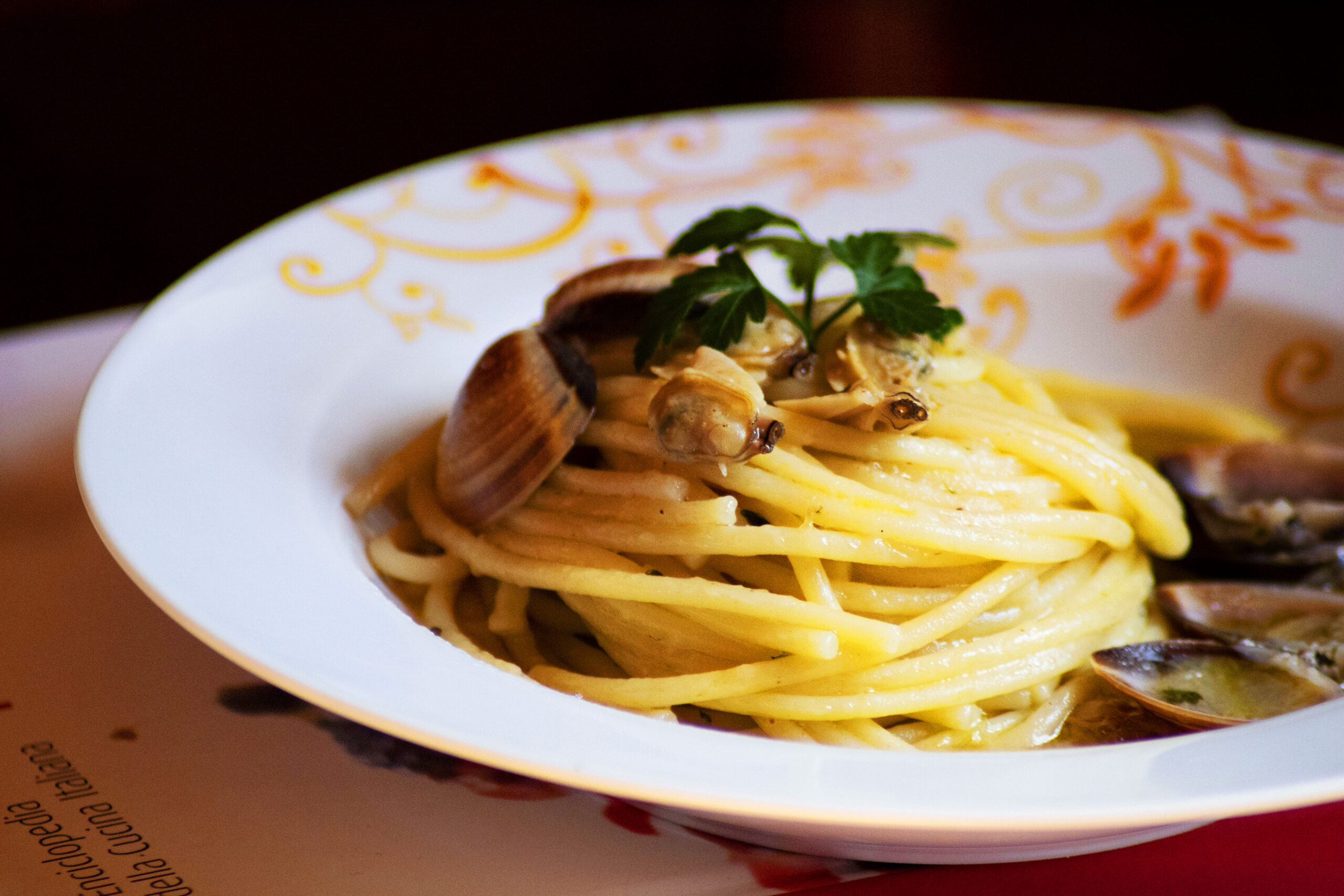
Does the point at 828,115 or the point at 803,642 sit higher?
the point at 828,115

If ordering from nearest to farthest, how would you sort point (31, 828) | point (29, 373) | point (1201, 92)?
point (31, 828), point (29, 373), point (1201, 92)

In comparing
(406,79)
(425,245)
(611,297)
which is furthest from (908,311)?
(406,79)

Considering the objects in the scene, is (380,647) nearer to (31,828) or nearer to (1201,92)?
(31,828)

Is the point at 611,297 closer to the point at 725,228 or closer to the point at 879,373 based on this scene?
the point at 725,228

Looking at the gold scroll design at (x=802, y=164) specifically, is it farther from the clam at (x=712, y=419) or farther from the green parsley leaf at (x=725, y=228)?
the clam at (x=712, y=419)

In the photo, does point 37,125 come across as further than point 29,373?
Yes

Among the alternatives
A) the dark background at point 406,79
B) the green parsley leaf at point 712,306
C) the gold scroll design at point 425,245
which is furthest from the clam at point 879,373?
the dark background at point 406,79

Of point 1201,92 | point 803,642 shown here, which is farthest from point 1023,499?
point 1201,92
